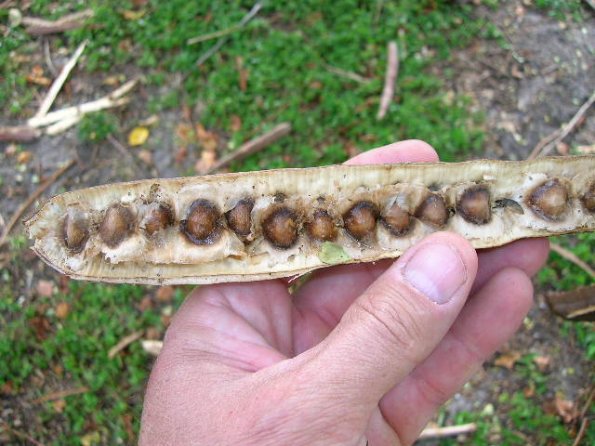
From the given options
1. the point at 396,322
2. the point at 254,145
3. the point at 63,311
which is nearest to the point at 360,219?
the point at 396,322

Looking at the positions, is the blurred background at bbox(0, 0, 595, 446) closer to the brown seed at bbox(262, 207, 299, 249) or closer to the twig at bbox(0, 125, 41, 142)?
the twig at bbox(0, 125, 41, 142)

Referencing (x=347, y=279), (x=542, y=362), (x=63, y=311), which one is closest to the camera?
(x=347, y=279)

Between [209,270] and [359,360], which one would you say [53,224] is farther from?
[359,360]

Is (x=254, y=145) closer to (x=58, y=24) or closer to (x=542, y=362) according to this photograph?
(x=58, y=24)

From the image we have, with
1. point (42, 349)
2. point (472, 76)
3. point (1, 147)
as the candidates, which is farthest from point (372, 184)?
point (1, 147)

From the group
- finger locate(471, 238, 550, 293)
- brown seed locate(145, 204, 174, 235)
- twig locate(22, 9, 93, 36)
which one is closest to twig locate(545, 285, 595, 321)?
finger locate(471, 238, 550, 293)
